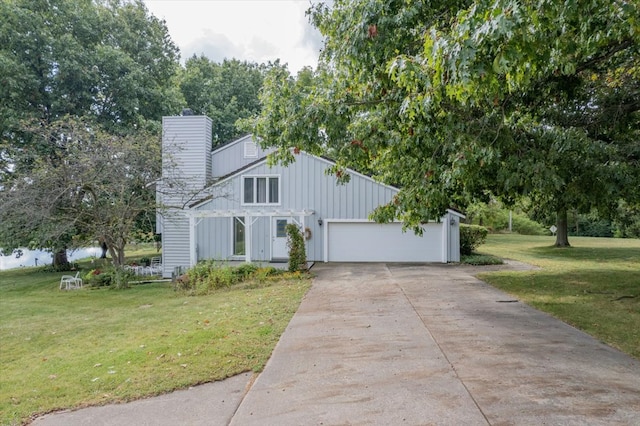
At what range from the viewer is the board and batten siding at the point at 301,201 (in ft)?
53.0

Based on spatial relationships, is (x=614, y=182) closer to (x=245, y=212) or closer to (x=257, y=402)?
(x=257, y=402)

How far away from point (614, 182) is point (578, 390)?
433cm

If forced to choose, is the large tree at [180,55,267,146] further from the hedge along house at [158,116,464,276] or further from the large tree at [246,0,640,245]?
the large tree at [246,0,640,245]

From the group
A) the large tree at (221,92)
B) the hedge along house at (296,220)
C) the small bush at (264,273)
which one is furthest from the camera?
the large tree at (221,92)

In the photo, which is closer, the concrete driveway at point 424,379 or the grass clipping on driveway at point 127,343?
the concrete driveway at point 424,379

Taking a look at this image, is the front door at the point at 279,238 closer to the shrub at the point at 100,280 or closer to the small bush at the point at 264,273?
the small bush at the point at 264,273

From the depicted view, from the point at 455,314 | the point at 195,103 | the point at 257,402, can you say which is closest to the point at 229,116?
the point at 195,103

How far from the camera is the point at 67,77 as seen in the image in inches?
701

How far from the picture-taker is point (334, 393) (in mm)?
3764

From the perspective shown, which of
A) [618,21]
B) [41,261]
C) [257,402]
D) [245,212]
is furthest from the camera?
[41,261]

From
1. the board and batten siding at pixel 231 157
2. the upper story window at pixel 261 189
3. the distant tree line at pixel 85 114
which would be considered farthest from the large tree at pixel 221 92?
the upper story window at pixel 261 189

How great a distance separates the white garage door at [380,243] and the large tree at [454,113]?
757 centimetres

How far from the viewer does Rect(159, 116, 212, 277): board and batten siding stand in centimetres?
1503

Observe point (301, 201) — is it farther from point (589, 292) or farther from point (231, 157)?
point (589, 292)
